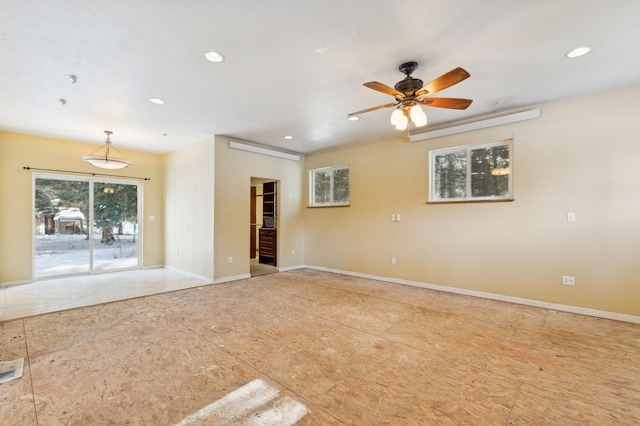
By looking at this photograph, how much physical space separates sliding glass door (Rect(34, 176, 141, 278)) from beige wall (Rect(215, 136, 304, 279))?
2.77 metres

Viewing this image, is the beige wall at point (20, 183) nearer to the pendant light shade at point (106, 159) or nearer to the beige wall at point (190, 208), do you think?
the pendant light shade at point (106, 159)

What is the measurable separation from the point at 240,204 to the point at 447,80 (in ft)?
14.3

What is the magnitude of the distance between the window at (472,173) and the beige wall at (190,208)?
4.23 m

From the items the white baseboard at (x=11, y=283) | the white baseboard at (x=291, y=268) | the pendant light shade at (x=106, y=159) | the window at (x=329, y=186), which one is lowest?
the white baseboard at (x=291, y=268)

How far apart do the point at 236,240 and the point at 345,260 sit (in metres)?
2.39

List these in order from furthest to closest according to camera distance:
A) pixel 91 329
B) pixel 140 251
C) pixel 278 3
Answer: pixel 140 251
pixel 91 329
pixel 278 3

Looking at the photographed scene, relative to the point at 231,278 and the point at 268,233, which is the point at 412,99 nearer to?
the point at 231,278

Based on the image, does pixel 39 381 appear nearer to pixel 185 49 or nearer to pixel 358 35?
pixel 185 49

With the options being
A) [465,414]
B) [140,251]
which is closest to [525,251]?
[465,414]

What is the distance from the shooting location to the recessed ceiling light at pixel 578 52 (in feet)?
8.51

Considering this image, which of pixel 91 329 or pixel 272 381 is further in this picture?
pixel 91 329

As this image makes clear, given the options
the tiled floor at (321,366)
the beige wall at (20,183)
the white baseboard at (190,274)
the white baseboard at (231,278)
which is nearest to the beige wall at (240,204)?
the white baseboard at (231,278)

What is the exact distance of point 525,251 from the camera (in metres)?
3.99

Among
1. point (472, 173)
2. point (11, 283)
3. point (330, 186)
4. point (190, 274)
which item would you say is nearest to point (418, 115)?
point (472, 173)
